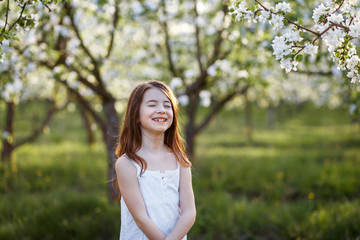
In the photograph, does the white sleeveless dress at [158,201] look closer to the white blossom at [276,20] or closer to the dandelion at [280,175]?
the white blossom at [276,20]

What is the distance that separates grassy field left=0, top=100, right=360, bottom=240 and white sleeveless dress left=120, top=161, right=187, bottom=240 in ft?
5.29

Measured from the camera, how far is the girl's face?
2.06 meters

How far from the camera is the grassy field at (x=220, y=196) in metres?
4.09

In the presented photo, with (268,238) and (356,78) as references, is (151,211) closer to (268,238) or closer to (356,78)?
(356,78)

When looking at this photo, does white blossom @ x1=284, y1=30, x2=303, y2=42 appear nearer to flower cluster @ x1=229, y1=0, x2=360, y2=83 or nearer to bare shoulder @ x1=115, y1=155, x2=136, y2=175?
flower cluster @ x1=229, y1=0, x2=360, y2=83

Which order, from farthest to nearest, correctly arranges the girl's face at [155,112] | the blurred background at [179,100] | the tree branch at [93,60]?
the tree branch at [93,60] < the blurred background at [179,100] < the girl's face at [155,112]

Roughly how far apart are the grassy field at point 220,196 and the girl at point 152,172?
5.26 ft

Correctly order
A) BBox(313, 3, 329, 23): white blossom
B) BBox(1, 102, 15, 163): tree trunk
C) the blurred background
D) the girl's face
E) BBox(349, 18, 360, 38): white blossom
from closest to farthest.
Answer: BBox(349, 18, 360, 38): white blossom
BBox(313, 3, 329, 23): white blossom
the girl's face
the blurred background
BBox(1, 102, 15, 163): tree trunk

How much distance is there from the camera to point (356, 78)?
5.84ft

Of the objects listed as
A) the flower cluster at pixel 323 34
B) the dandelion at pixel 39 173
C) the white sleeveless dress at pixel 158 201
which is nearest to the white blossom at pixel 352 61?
the flower cluster at pixel 323 34

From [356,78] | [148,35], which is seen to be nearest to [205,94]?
[148,35]

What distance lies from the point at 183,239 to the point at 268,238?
7.66 ft

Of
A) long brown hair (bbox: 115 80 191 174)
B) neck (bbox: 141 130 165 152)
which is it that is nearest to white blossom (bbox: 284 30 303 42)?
long brown hair (bbox: 115 80 191 174)

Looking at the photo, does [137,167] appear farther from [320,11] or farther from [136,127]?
[320,11]
